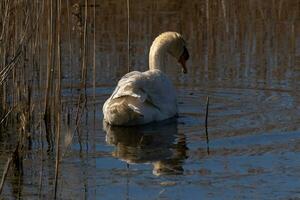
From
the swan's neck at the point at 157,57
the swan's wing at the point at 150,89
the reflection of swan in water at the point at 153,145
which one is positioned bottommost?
the reflection of swan in water at the point at 153,145

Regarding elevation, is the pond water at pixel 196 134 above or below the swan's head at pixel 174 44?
below

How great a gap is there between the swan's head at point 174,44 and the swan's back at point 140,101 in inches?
39.7

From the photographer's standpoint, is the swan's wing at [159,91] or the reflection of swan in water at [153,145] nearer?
the reflection of swan in water at [153,145]

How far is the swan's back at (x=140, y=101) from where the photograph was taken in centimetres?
1005

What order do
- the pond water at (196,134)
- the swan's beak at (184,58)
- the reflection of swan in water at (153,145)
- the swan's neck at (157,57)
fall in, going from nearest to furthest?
1. the pond water at (196,134)
2. the reflection of swan in water at (153,145)
3. the swan's neck at (157,57)
4. the swan's beak at (184,58)

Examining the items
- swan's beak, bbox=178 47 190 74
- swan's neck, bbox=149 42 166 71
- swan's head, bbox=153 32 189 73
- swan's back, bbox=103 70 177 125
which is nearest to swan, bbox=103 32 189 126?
swan's back, bbox=103 70 177 125

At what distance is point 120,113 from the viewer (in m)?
10.1

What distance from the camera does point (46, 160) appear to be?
8.57m

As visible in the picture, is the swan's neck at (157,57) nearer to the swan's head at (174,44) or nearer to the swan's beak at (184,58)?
the swan's head at (174,44)

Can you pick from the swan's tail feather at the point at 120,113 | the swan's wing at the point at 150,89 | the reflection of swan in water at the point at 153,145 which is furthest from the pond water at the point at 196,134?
the swan's wing at the point at 150,89

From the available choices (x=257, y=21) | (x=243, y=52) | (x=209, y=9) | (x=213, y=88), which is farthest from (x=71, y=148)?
(x=209, y=9)

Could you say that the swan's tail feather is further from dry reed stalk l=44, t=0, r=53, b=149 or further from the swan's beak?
the swan's beak

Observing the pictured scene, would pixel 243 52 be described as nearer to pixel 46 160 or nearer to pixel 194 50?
pixel 194 50

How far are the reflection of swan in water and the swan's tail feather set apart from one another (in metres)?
0.08
